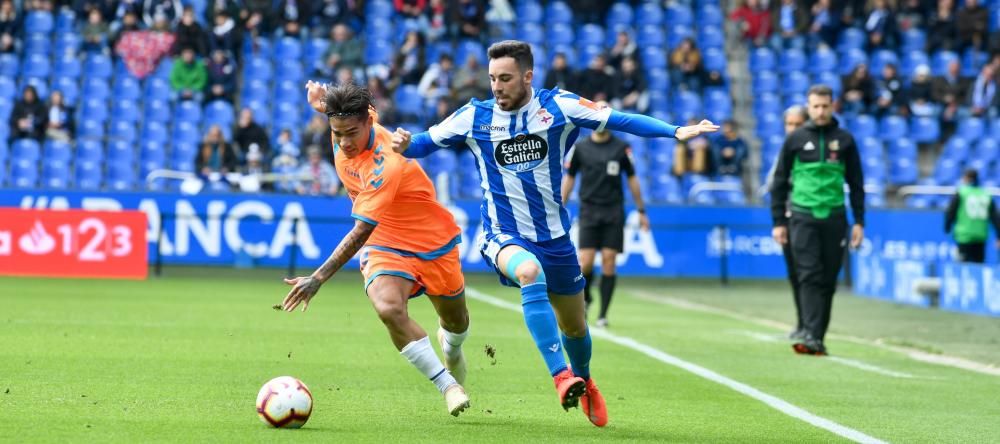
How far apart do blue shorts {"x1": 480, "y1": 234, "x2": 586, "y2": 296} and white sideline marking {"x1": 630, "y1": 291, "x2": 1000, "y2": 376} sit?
494 centimetres

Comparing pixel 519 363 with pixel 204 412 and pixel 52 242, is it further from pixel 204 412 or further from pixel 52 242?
pixel 52 242

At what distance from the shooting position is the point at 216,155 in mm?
24156

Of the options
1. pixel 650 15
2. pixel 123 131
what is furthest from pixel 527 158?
pixel 650 15

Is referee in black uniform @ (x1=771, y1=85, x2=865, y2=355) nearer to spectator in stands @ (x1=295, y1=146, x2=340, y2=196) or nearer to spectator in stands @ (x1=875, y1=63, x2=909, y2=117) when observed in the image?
spectator in stands @ (x1=295, y1=146, x2=340, y2=196)

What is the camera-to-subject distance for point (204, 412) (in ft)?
24.7

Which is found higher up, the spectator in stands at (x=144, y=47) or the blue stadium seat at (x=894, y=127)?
the spectator in stands at (x=144, y=47)

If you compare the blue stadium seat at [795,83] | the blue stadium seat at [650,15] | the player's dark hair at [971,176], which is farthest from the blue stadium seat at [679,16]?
the player's dark hair at [971,176]

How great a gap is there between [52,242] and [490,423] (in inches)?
581

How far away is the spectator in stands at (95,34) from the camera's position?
2689 centimetres

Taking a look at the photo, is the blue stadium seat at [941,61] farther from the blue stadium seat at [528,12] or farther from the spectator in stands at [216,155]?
the spectator in stands at [216,155]

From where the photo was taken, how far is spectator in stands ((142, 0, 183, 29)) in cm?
2697

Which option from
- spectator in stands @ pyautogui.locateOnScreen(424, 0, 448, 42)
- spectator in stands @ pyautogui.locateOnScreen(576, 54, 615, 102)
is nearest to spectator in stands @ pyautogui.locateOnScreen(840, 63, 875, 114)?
spectator in stands @ pyautogui.locateOnScreen(576, 54, 615, 102)

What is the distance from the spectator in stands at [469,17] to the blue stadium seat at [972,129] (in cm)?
949

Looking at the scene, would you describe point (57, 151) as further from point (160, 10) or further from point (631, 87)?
point (631, 87)
